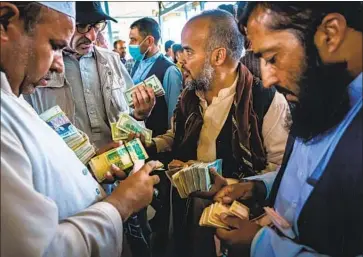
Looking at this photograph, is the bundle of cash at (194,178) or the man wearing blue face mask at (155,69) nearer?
the bundle of cash at (194,178)

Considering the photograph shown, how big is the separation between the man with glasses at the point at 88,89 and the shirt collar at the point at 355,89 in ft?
4.93

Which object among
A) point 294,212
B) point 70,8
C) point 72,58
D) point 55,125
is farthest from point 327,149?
point 72,58

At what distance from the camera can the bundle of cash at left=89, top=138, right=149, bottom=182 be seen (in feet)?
5.01

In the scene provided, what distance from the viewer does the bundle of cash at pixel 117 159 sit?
153cm

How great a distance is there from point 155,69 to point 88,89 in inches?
54.2

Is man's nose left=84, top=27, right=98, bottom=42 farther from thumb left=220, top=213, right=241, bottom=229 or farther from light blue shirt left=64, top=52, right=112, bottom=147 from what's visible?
thumb left=220, top=213, right=241, bottom=229

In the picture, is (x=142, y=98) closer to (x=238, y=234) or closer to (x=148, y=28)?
(x=238, y=234)

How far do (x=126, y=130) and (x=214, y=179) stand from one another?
644 millimetres

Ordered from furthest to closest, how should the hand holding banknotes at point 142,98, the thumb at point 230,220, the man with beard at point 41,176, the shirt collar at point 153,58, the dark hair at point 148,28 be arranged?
1. the dark hair at point 148,28
2. the shirt collar at point 153,58
3. the hand holding banknotes at point 142,98
4. the thumb at point 230,220
5. the man with beard at point 41,176

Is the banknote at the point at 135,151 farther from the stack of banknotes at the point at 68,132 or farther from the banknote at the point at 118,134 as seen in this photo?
the banknote at the point at 118,134

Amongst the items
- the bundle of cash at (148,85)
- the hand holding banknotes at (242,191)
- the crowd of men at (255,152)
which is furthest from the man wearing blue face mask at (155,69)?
the hand holding banknotes at (242,191)

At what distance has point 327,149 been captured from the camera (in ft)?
3.04

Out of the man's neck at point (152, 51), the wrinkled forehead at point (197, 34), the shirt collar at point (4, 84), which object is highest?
the wrinkled forehead at point (197, 34)

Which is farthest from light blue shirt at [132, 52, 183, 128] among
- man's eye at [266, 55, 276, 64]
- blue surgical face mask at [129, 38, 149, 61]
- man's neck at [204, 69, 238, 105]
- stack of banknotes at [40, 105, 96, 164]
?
man's eye at [266, 55, 276, 64]
